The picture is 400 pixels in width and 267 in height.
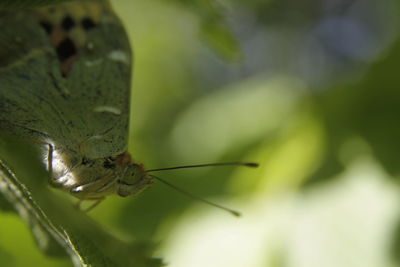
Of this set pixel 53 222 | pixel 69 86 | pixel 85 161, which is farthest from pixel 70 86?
pixel 53 222

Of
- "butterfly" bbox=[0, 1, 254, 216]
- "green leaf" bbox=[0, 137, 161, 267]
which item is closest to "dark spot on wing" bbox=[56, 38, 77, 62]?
"butterfly" bbox=[0, 1, 254, 216]

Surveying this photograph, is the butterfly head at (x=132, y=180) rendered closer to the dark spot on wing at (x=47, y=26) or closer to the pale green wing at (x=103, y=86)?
the pale green wing at (x=103, y=86)

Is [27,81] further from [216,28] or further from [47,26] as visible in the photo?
[216,28]

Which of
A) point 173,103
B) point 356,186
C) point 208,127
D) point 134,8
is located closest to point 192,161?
point 208,127

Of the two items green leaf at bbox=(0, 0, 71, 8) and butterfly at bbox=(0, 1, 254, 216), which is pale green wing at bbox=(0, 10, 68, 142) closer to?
butterfly at bbox=(0, 1, 254, 216)

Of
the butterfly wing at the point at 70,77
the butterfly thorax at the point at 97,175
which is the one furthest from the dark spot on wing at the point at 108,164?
the butterfly wing at the point at 70,77

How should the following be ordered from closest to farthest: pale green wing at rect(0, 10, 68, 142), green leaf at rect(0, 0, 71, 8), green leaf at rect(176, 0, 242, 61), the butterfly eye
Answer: green leaf at rect(0, 0, 71, 8) → pale green wing at rect(0, 10, 68, 142) → green leaf at rect(176, 0, 242, 61) → the butterfly eye
